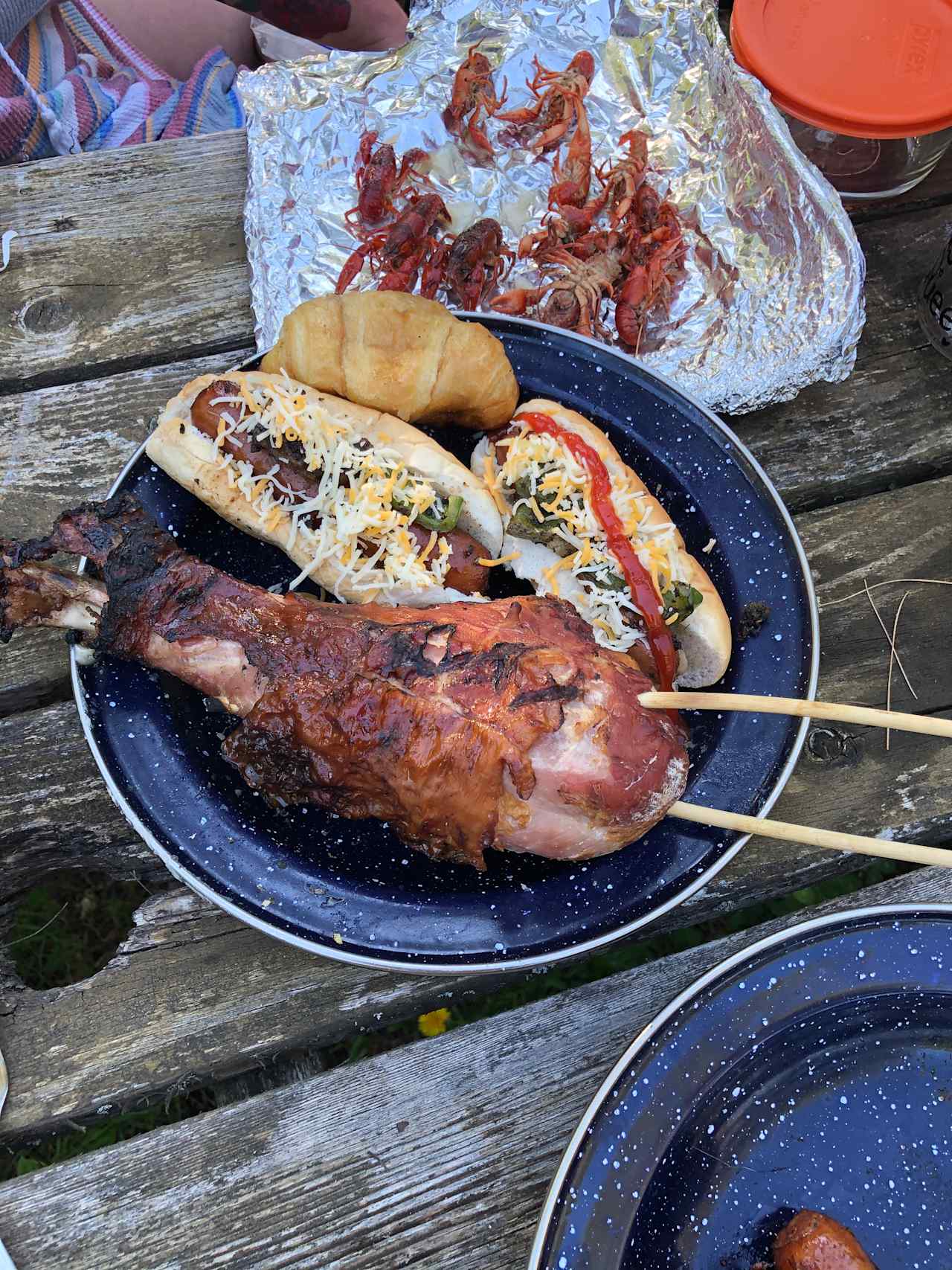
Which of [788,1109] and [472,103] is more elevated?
[472,103]

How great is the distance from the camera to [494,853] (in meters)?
2.08

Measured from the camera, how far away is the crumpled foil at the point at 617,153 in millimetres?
2723

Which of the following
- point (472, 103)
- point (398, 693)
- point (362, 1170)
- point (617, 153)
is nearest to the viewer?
point (398, 693)

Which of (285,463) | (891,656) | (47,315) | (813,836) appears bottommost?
(891,656)

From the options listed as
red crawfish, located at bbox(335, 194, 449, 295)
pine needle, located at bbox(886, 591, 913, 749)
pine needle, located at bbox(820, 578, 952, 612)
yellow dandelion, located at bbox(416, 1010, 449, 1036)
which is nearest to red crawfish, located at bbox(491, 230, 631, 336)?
red crawfish, located at bbox(335, 194, 449, 295)

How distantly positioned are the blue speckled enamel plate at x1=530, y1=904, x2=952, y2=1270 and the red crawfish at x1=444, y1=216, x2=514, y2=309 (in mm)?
2058

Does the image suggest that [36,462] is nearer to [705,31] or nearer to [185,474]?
[185,474]

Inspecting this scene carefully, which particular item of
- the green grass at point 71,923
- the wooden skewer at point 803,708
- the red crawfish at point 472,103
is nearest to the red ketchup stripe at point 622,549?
the wooden skewer at point 803,708

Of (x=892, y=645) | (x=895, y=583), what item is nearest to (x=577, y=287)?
(x=895, y=583)

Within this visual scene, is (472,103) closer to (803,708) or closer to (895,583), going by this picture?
(895,583)

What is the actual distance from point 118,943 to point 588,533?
1994 mm

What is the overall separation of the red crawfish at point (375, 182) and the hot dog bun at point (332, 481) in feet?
3.00

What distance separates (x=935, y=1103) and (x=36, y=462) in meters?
2.69

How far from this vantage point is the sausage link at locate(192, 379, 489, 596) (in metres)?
2.24
